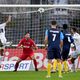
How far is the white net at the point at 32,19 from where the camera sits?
27688 millimetres

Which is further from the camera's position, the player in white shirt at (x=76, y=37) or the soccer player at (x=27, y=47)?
the soccer player at (x=27, y=47)

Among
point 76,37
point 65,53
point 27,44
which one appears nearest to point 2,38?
point 27,44

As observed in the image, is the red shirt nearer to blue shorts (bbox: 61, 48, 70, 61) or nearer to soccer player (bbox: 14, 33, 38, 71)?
soccer player (bbox: 14, 33, 38, 71)

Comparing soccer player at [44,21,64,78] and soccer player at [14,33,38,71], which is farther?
soccer player at [14,33,38,71]

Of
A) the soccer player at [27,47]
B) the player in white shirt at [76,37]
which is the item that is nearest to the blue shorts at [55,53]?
the player in white shirt at [76,37]

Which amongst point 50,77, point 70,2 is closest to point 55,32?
point 50,77

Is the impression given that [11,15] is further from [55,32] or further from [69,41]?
[55,32]

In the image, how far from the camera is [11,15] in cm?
2769

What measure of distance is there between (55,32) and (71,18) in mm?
7456

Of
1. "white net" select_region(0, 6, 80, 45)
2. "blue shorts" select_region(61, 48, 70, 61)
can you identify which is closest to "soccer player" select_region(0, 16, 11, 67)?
"white net" select_region(0, 6, 80, 45)

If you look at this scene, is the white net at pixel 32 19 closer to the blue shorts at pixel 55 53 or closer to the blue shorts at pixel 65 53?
the blue shorts at pixel 65 53

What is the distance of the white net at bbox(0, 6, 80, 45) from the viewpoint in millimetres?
27688

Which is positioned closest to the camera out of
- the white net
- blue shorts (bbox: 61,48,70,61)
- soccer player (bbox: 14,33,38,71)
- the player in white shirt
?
blue shorts (bbox: 61,48,70,61)

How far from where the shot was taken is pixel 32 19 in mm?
27875
